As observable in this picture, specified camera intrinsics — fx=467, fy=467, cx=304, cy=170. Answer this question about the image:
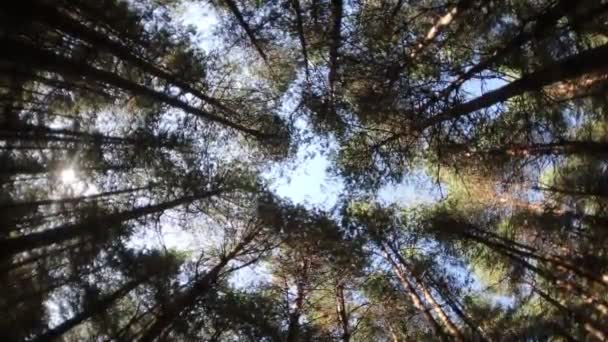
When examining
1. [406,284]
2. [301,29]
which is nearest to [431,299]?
[406,284]

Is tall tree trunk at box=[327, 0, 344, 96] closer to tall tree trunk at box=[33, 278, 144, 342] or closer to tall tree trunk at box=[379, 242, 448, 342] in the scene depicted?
tall tree trunk at box=[379, 242, 448, 342]

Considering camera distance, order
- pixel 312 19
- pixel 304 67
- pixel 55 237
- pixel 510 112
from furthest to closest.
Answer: pixel 304 67
pixel 312 19
pixel 510 112
pixel 55 237

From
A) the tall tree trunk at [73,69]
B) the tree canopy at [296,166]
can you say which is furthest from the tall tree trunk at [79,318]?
the tall tree trunk at [73,69]

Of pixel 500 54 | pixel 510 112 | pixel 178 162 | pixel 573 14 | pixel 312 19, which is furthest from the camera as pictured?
pixel 178 162

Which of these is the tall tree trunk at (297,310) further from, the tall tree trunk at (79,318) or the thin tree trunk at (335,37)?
the thin tree trunk at (335,37)

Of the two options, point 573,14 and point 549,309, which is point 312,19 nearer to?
point 573,14

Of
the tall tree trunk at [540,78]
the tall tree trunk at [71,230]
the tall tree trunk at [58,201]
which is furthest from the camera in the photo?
the tall tree trunk at [58,201]

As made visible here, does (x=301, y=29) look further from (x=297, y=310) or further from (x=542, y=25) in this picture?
(x=297, y=310)

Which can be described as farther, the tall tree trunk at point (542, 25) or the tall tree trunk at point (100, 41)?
the tall tree trunk at point (100, 41)

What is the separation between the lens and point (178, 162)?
35.1 feet

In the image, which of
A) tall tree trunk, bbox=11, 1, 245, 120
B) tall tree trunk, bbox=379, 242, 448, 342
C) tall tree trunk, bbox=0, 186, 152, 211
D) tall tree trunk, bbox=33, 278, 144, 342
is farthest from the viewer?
tall tree trunk, bbox=379, 242, 448, 342

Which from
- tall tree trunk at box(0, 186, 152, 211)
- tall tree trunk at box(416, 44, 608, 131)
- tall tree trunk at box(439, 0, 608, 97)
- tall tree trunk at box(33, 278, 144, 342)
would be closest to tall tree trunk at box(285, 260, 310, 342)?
tall tree trunk at box(33, 278, 144, 342)

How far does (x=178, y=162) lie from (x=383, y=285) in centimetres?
583

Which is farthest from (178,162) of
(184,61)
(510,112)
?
(510,112)
